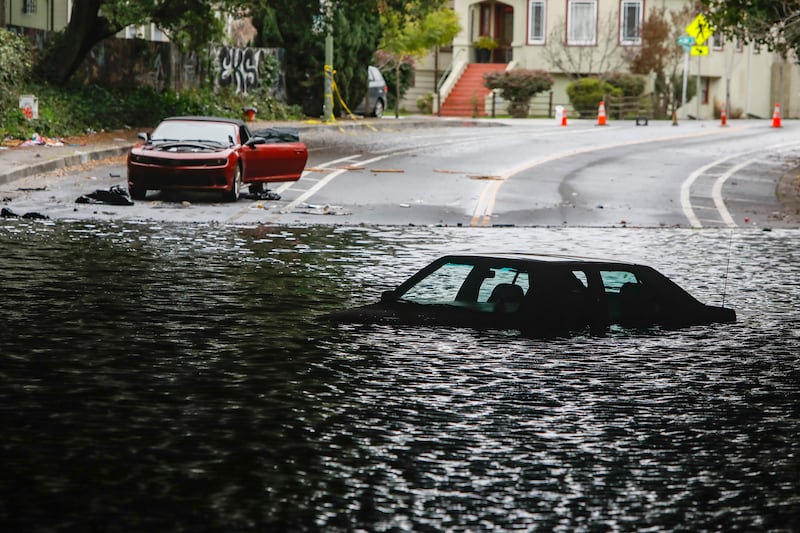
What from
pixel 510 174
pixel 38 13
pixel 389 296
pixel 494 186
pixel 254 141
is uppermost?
pixel 38 13

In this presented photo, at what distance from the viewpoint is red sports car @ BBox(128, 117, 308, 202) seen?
2512cm

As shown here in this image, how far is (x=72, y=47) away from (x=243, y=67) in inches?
487

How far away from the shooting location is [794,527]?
23.6 ft

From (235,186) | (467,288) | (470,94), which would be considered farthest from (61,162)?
(470,94)

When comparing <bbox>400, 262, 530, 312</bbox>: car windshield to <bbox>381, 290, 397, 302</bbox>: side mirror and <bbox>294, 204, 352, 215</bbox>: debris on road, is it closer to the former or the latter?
<bbox>381, 290, 397, 302</bbox>: side mirror

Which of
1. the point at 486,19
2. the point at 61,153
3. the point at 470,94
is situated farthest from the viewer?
→ the point at 486,19

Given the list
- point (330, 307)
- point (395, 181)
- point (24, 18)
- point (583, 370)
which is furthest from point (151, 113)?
point (583, 370)

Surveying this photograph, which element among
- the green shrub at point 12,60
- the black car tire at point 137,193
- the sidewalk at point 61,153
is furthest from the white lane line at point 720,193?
the green shrub at point 12,60

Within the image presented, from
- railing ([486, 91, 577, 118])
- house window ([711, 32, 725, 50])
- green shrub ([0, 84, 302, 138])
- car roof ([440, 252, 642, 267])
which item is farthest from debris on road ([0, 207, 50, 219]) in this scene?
house window ([711, 32, 725, 50])

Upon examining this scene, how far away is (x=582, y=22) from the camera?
73.4 m

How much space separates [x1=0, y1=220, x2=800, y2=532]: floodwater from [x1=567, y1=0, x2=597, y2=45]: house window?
57697 mm

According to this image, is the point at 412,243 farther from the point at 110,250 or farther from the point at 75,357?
the point at 75,357

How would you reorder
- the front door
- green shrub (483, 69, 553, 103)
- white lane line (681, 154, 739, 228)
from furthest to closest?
the front door, green shrub (483, 69, 553, 103), white lane line (681, 154, 739, 228)

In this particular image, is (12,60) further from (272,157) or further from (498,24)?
(498,24)
